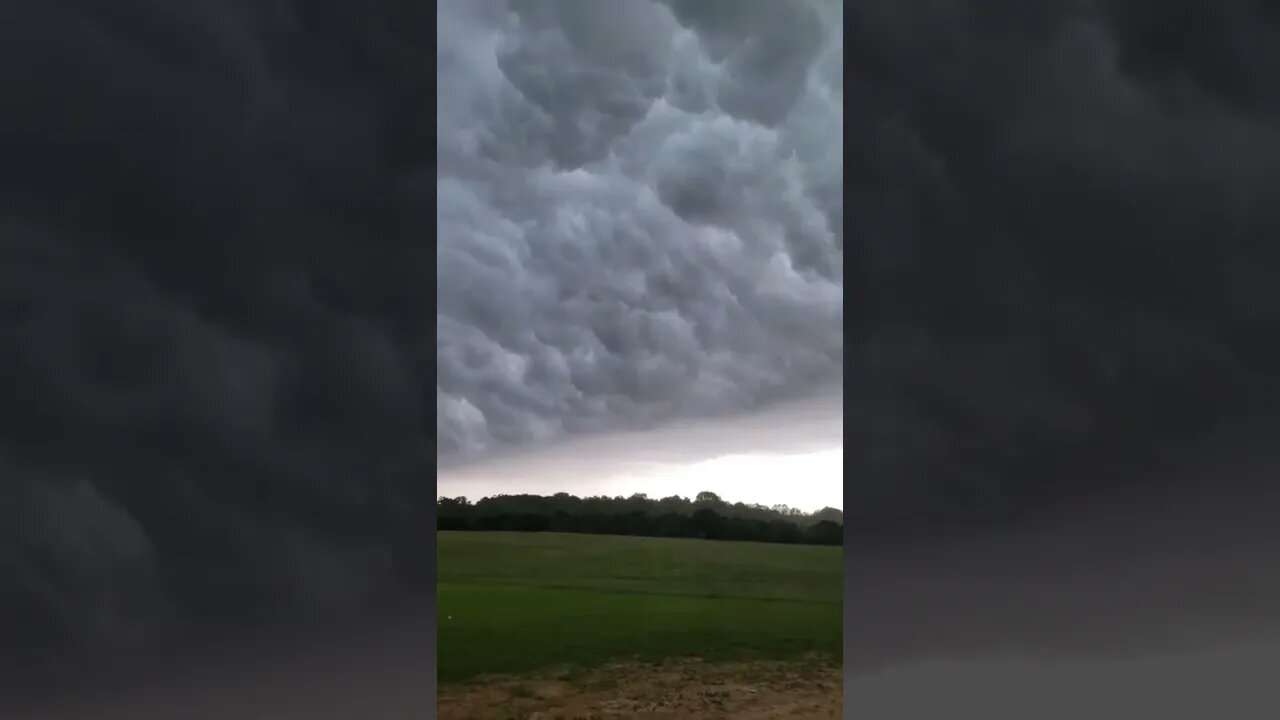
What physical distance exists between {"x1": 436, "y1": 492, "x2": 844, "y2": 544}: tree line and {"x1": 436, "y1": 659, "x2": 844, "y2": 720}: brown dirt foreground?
1.01 metres

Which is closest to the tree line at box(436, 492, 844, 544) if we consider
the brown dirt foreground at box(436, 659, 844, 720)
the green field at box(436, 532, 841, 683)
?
the green field at box(436, 532, 841, 683)

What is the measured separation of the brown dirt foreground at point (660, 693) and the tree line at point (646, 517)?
39.8 inches

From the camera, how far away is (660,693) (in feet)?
19.3

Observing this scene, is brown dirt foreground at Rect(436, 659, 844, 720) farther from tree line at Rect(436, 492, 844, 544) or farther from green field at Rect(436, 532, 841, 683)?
tree line at Rect(436, 492, 844, 544)

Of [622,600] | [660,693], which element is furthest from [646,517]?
[660,693]

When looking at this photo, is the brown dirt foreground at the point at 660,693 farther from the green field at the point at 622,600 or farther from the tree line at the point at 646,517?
the tree line at the point at 646,517

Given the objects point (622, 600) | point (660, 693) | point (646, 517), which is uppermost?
point (646, 517)

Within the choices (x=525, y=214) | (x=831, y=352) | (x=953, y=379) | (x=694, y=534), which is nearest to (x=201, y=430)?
(x=953, y=379)

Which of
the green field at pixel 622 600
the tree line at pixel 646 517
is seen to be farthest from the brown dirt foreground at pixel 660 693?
the tree line at pixel 646 517

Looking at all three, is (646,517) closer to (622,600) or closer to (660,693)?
(622,600)

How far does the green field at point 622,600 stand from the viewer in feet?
19.2

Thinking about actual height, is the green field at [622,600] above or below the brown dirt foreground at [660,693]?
above

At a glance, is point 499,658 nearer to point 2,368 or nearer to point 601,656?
point 601,656

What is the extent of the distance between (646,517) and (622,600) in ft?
2.16
